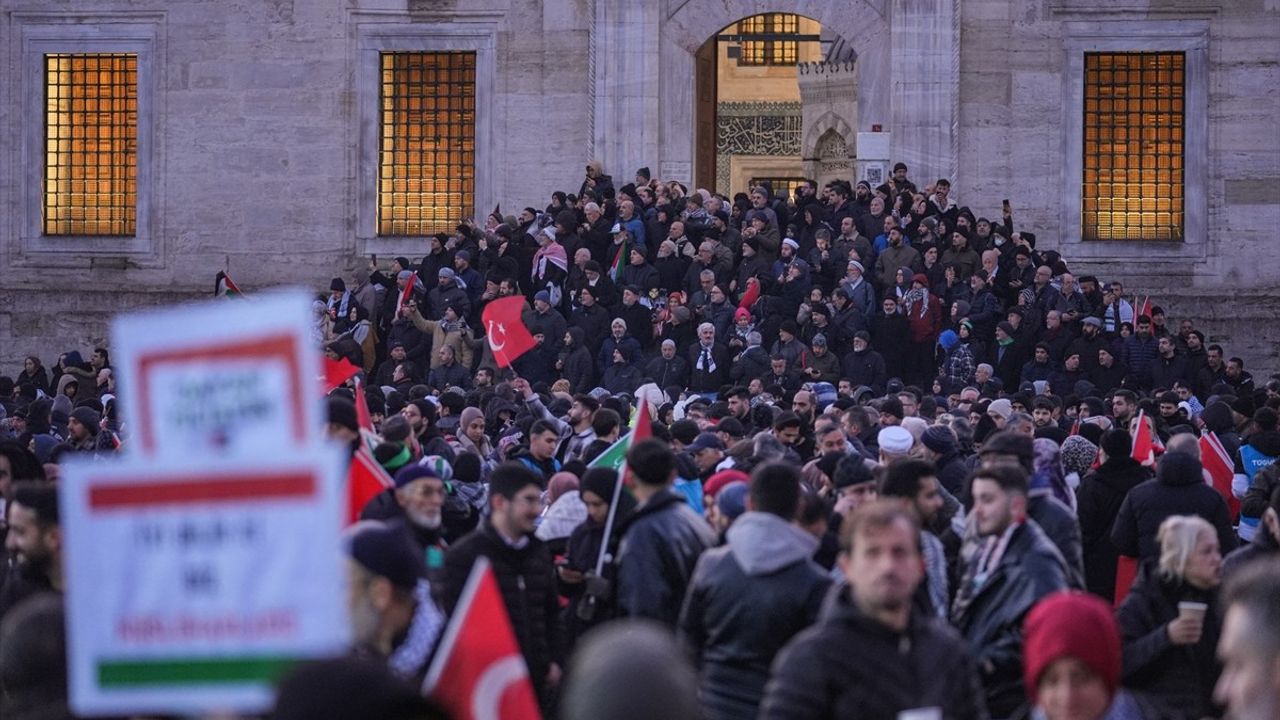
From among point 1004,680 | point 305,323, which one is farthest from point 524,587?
point 305,323

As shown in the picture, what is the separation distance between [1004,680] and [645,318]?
51.6 feet

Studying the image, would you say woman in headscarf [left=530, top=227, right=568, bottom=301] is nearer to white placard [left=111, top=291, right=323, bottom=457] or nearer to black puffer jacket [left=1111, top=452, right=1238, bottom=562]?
black puffer jacket [left=1111, top=452, right=1238, bottom=562]

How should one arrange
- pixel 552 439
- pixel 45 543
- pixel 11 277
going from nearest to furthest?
pixel 45 543 → pixel 552 439 → pixel 11 277

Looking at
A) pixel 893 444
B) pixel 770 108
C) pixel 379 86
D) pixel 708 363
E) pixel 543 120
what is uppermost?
pixel 770 108

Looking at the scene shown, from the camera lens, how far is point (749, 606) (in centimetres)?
710

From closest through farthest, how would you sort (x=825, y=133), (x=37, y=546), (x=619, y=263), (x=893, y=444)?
(x=37, y=546)
(x=893, y=444)
(x=619, y=263)
(x=825, y=133)

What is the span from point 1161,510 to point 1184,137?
20150 mm

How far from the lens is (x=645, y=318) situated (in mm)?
23125

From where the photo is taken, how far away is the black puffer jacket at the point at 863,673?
534 cm

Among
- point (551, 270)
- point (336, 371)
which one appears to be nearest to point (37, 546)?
point (336, 371)

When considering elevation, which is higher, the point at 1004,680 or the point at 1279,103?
the point at 1279,103

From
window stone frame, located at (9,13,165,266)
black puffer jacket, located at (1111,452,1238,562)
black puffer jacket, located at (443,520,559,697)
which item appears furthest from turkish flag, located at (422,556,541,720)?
window stone frame, located at (9,13,165,266)

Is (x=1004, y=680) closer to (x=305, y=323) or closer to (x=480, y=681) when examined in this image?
(x=480, y=681)

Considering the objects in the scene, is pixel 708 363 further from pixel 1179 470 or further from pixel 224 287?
pixel 1179 470
